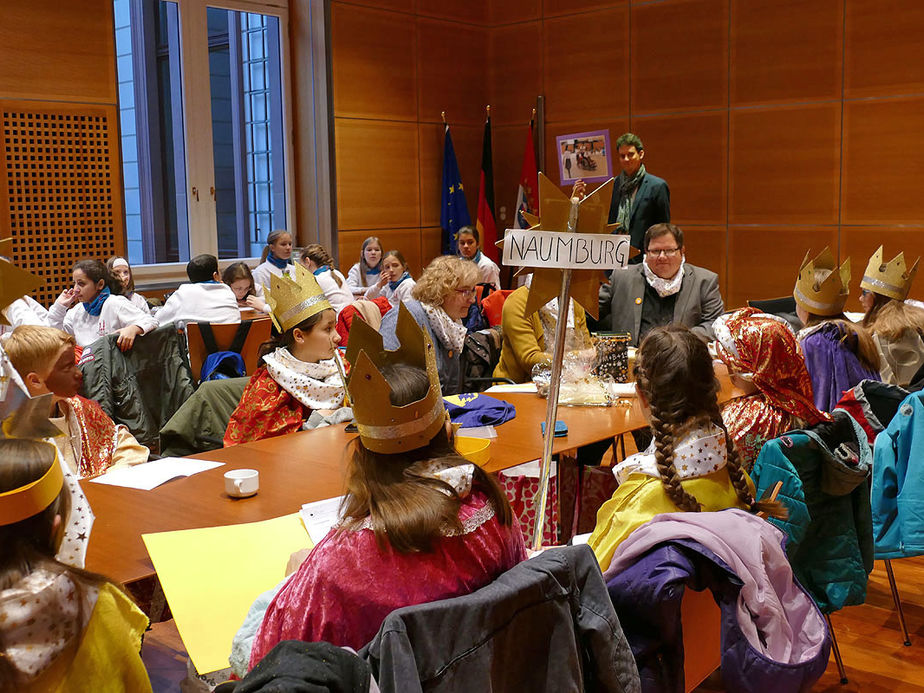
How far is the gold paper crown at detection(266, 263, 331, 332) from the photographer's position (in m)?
3.23

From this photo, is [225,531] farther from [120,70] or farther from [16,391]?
[120,70]

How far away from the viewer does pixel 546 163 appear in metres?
9.51

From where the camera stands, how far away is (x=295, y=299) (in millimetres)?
3246

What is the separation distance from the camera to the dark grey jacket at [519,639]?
4.14ft

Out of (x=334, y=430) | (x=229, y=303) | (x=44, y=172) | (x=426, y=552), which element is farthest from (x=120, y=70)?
(x=426, y=552)

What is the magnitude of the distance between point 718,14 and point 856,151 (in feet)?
5.48

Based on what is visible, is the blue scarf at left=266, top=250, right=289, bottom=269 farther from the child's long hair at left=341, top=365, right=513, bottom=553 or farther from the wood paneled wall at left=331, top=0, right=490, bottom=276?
the child's long hair at left=341, top=365, right=513, bottom=553

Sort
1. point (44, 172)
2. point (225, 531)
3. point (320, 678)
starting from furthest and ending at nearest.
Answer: point (44, 172), point (225, 531), point (320, 678)

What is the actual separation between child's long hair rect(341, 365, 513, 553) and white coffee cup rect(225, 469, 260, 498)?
3.02 ft

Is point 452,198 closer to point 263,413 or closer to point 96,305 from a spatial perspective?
point 96,305

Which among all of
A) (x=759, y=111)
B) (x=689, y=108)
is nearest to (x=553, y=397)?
(x=759, y=111)

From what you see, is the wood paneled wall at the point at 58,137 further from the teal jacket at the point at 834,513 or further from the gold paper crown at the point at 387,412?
the gold paper crown at the point at 387,412

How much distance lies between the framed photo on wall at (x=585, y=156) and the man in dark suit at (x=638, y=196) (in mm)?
861

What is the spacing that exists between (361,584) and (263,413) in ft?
6.12
